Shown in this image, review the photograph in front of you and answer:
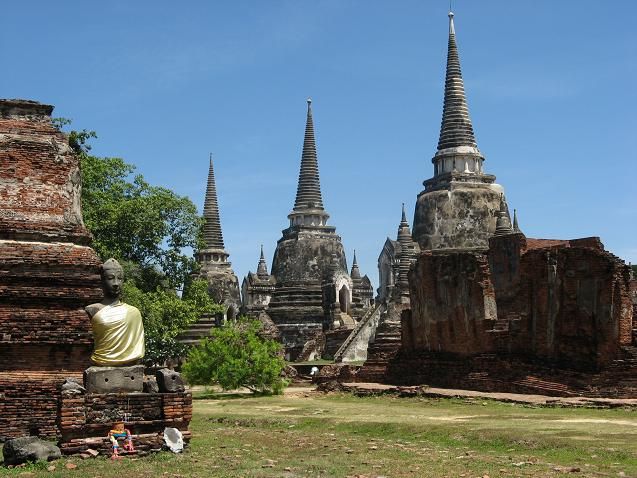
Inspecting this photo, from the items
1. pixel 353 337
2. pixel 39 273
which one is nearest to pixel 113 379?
pixel 39 273

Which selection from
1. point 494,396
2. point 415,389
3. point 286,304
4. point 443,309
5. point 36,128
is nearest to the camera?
point 36,128

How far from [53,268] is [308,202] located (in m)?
42.8

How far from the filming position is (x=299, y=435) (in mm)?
13953

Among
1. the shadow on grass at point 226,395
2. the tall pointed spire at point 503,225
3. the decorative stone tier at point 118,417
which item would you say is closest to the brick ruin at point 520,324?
the shadow on grass at point 226,395

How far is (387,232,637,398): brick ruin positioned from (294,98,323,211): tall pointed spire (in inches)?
1163

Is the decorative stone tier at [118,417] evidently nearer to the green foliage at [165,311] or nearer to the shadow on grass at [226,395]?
the shadow on grass at [226,395]

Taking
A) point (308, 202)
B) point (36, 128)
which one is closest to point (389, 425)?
point (36, 128)

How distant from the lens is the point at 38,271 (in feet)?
44.5

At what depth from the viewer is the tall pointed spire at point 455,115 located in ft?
166

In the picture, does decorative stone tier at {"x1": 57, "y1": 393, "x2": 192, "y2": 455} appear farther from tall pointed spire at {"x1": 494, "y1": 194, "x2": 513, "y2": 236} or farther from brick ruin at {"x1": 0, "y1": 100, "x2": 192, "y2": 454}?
tall pointed spire at {"x1": 494, "y1": 194, "x2": 513, "y2": 236}

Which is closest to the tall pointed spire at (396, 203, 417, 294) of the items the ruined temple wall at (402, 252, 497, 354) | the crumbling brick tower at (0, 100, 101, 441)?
the ruined temple wall at (402, 252, 497, 354)

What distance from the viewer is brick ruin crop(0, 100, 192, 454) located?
13047 millimetres

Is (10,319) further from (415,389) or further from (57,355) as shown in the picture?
(415,389)

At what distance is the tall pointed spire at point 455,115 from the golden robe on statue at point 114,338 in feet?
132
